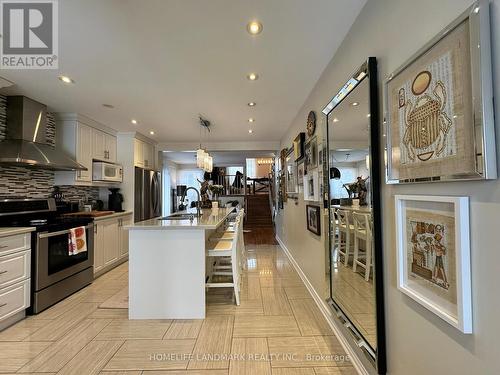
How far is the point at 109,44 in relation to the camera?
6.75 feet

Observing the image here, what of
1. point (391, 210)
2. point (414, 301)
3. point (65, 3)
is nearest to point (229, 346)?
point (414, 301)

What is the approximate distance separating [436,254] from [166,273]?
233cm

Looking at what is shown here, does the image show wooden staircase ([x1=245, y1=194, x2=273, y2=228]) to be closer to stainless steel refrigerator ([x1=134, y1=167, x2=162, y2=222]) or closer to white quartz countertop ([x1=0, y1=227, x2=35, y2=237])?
stainless steel refrigerator ([x1=134, y1=167, x2=162, y2=222])

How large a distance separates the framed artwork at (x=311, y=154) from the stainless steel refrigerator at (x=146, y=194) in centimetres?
349

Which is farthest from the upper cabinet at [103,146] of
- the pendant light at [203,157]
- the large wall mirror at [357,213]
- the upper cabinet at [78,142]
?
the large wall mirror at [357,213]

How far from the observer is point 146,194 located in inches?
206

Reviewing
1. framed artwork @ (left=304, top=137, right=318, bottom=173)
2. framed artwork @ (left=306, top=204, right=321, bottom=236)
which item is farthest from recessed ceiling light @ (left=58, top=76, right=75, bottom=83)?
framed artwork @ (left=306, top=204, right=321, bottom=236)

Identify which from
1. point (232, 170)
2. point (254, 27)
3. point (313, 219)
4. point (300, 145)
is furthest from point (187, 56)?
point (232, 170)

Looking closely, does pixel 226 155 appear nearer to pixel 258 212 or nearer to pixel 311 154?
pixel 258 212

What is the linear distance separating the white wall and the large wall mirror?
0.07 m

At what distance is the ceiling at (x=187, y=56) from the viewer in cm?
170

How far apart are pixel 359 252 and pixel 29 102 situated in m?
4.24

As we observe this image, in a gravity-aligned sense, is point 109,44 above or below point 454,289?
above

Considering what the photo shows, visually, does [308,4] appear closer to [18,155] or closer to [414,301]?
[414,301]
